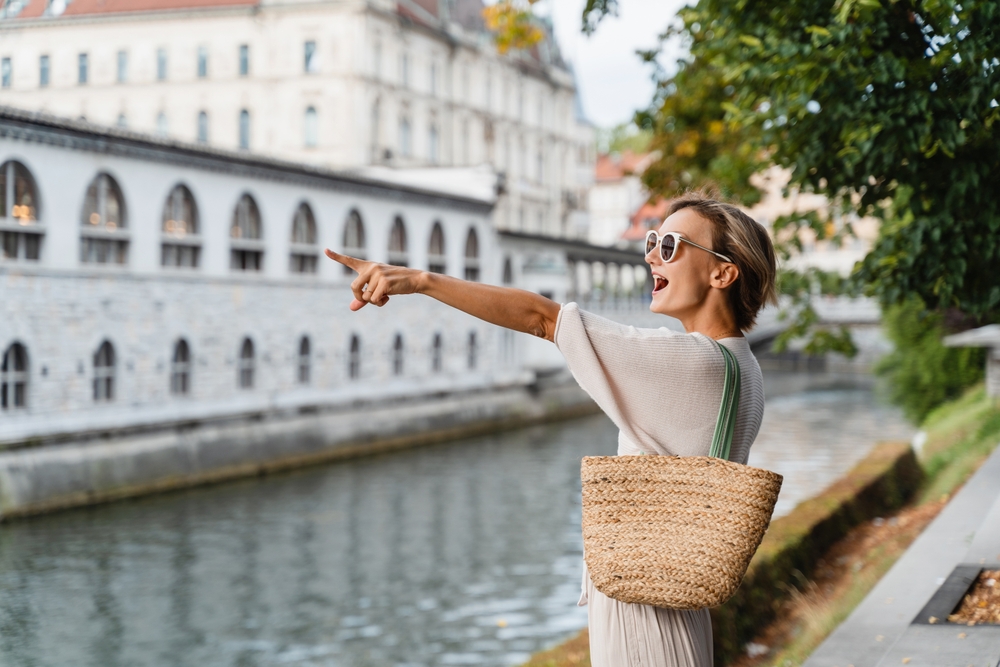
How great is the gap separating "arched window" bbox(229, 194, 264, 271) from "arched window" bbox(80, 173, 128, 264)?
11.0 feet

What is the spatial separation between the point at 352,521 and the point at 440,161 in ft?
123

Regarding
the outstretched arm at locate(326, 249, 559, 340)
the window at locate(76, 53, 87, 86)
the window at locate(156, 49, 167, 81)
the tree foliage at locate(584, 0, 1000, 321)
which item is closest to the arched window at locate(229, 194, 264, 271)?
the tree foliage at locate(584, 0, 1000, 321)

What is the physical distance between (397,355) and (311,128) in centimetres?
1954

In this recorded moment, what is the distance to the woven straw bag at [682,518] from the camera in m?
2.38

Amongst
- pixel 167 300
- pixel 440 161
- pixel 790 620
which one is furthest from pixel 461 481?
pixel 440 161

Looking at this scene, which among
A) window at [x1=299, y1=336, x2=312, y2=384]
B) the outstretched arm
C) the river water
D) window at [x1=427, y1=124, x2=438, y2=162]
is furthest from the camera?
window at [x1=427, y1=124, x2=438, y2=162]

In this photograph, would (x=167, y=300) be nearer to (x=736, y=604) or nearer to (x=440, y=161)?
(x=736, y=604)

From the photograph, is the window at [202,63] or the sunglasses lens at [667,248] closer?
the sunglasses lens at [667,248]

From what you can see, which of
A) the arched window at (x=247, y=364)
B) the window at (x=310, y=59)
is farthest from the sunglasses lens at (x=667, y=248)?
the window at (x=310, y=59)

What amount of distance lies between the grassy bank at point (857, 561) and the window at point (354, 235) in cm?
1601

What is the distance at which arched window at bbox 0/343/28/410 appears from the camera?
1916 centimetres

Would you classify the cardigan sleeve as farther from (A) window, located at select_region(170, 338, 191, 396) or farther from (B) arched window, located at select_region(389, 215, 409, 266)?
(B) arched window, located at select_region(389, 215, 409, 266)

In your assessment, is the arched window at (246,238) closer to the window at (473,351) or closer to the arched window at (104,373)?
the arched window at (104,373)

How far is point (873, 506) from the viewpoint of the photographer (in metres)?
12.8
